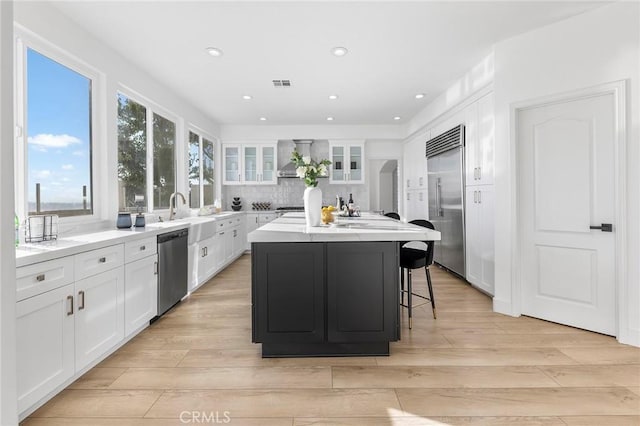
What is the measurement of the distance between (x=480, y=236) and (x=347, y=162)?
12.0ft

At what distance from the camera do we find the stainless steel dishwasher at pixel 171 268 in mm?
3244

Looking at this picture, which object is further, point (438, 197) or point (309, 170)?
point (438, 197)

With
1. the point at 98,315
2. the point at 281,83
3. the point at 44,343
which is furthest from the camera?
the point at 281,83

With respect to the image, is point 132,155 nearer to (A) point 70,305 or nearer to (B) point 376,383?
(A) point 70,305

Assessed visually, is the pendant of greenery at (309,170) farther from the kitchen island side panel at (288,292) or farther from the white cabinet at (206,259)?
the white cabinet at (206,259)

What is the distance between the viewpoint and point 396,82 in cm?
443

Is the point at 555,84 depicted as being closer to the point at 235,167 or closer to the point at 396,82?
the point at 396,82

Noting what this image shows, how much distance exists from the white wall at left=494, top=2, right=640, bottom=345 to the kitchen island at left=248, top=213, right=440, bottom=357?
5.46ft

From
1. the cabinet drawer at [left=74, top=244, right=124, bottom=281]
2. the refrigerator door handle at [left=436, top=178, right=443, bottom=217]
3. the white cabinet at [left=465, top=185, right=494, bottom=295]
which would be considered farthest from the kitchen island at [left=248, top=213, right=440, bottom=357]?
the refrigerator door handle at [left=436, top=178, right=443, bottom=217]

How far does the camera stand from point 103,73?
3.19 meters

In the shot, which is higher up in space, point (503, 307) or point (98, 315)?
point (98, 315)

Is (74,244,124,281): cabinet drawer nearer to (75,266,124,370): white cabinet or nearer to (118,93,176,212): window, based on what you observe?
(75,266,124,370): white cabinet

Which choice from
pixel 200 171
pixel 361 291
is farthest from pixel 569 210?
pixel 200 171

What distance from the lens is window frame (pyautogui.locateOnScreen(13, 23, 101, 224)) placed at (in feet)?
7.66
